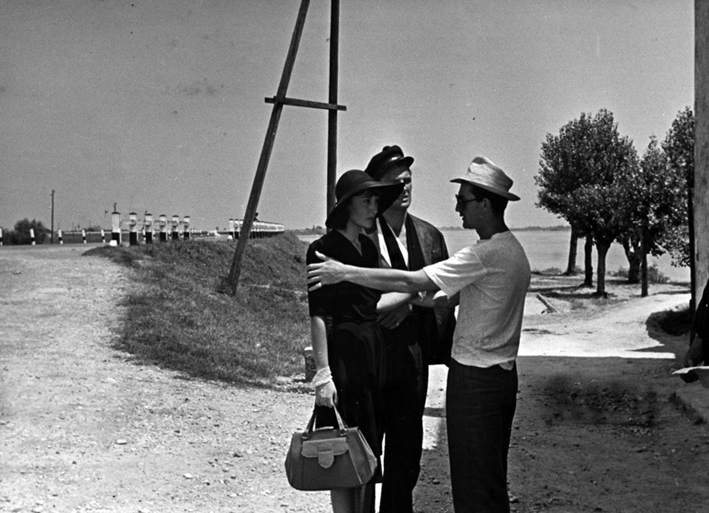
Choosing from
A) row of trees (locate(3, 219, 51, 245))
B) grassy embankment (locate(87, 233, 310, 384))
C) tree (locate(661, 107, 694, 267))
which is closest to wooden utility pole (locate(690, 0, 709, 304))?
grassy embankment (locate(87, 233, 310, 384))

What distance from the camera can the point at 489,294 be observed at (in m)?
3.52

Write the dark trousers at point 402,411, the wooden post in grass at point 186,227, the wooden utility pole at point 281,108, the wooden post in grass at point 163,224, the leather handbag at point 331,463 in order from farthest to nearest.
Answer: the wooden post in grass at point 186,227 → the wooden post in grass at point 163,224 → the wooden utility pole at point 281,108 → the dark trousers at point 402,411 → the leather handbag at point 331,463

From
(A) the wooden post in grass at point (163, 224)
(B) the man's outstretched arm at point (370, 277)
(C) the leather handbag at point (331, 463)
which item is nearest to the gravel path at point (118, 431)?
(C) the leather handbag at point (331, 463)

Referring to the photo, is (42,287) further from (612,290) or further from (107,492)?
(612,290)

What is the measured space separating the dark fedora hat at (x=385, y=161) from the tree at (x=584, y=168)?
2649cm

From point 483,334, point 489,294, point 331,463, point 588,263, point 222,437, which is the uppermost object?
point 489,294

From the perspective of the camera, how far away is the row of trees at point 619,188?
25875mm

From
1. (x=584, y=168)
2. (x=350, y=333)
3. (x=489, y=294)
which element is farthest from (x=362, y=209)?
(x=584, y=168)

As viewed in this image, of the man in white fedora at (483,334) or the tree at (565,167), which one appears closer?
the man in white fedora at (483,334)

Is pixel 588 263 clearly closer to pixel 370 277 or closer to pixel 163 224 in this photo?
pixel 163 224

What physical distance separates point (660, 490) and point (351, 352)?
305 cm

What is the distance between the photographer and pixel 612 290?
3120cm

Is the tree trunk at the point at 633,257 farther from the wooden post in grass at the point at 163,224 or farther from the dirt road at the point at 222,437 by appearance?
the dirt road at the point at 222,437

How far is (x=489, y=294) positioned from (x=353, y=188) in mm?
764
